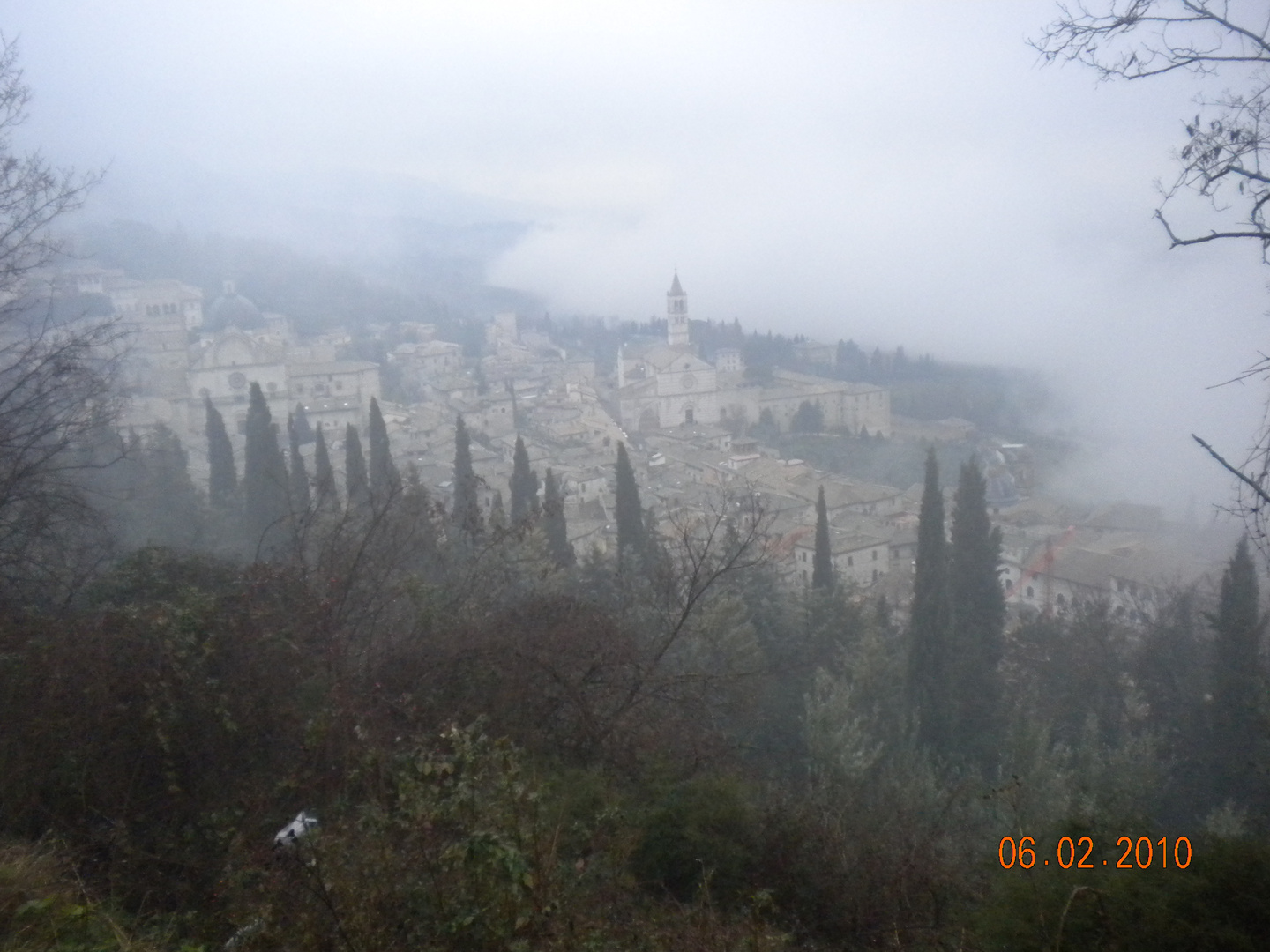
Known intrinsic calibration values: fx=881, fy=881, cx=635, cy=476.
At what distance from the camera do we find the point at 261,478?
1697cm

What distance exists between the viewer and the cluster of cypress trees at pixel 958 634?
12227mm

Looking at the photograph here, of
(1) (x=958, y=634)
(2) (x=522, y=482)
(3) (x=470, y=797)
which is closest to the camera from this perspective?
(3) (x=470, y=797)

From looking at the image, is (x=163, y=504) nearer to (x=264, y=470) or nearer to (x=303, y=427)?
(x=264, y=470)

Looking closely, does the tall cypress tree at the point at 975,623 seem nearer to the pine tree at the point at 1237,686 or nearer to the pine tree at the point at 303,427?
the pine tree at the point at 1237,686

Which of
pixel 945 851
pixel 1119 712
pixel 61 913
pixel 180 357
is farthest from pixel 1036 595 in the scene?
pixel 180 357

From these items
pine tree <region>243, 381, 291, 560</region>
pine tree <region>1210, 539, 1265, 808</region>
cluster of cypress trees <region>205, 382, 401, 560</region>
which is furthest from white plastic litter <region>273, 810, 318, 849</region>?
pine tree <region>243, 381, 291, 560</region>

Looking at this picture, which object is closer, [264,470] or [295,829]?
[295,829]

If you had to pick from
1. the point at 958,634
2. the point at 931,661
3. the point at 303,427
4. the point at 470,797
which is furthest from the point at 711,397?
the point at 470,797

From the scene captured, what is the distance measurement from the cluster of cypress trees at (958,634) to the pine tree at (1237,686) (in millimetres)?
2568

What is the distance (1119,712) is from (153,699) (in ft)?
40.6

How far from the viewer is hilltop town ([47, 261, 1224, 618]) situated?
1867 cm
